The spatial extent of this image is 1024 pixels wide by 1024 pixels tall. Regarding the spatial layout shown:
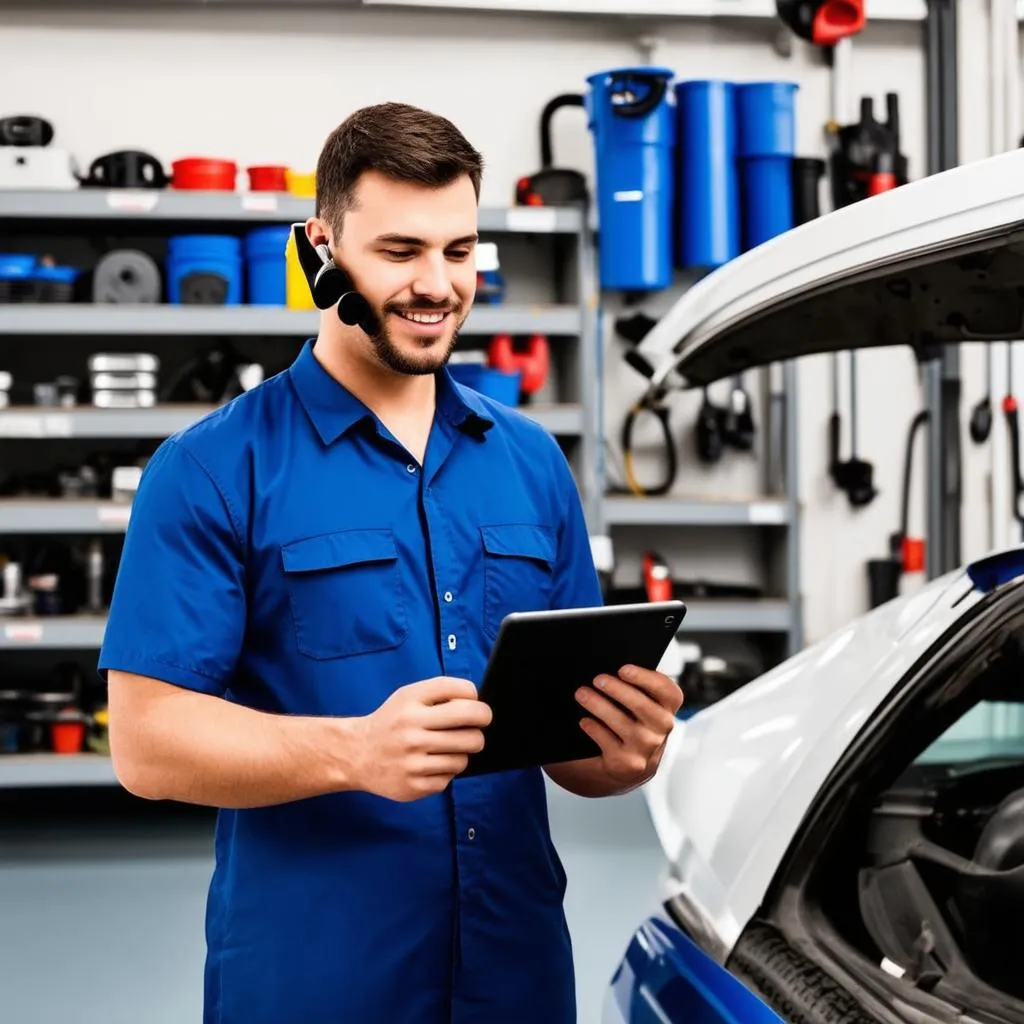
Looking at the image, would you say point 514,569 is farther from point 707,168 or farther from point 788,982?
point 707,168

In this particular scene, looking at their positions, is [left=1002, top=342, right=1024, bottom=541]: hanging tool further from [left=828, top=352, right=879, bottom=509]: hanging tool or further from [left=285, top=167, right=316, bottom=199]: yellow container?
[left=285, top=167, right=316, bottom=199]: yellow container

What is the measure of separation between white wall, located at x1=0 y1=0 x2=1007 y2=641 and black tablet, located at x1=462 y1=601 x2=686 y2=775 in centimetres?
441

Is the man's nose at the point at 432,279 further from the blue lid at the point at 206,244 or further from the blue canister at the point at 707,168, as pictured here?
the blue canister at the point at 707,168

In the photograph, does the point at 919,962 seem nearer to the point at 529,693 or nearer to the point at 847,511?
the point at 529,693

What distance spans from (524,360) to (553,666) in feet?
12.5

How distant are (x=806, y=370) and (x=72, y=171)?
3074 millimetres

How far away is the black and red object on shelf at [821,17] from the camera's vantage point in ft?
17.7

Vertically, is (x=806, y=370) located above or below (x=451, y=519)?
above

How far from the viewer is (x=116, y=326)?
4711 mm

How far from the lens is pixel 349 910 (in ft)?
4.79

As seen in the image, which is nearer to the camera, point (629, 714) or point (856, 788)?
point (629, 714)

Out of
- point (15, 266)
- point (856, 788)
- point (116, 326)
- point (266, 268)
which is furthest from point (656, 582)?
point (856, 788)

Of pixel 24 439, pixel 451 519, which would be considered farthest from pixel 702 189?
pixel 451 519

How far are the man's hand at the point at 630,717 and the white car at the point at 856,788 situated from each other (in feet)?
0.78
